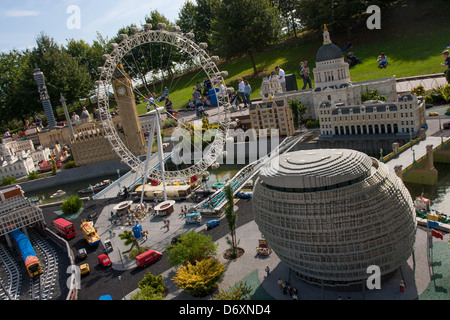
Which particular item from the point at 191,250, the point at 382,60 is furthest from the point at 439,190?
the point at 382,60

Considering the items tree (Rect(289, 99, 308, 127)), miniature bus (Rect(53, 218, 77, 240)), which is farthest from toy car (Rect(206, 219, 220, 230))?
Result: tree (Rect(289, 99, 308, 127))

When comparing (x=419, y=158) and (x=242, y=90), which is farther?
(x=242, y=90)

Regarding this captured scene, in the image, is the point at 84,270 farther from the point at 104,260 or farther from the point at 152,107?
the point at 152,107

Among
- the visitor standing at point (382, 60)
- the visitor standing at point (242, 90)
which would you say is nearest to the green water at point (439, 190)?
the visitor standing at point (382, 60)

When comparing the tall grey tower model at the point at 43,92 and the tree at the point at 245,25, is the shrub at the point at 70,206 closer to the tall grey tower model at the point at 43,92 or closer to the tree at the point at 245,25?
the tall grey tower model at the point at 43,92
